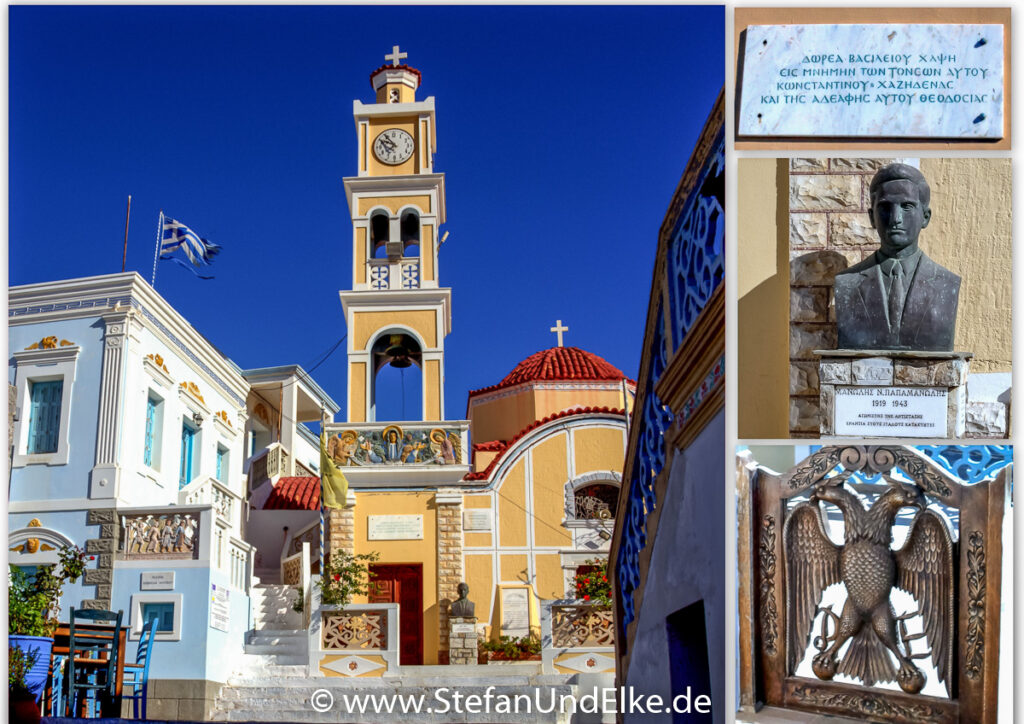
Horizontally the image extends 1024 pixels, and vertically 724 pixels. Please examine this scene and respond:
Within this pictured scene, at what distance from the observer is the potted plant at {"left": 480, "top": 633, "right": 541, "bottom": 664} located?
38.8 feet

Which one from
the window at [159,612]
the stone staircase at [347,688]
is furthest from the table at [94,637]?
the stone staircase at [347,688]

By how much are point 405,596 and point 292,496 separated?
16.1 feet

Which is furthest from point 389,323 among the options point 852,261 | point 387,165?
point 852,261

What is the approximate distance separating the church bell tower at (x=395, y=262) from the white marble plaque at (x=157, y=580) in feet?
11.8

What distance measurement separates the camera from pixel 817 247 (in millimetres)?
4785

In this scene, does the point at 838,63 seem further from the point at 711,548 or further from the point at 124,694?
the point at 124,694

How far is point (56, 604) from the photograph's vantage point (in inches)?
313

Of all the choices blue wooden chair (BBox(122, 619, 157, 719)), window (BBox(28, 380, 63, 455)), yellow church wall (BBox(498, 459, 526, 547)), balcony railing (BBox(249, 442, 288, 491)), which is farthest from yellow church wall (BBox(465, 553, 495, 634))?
window (BBox(28, 380, 63, 455))

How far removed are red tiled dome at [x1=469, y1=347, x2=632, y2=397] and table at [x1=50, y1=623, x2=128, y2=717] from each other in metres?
9.39

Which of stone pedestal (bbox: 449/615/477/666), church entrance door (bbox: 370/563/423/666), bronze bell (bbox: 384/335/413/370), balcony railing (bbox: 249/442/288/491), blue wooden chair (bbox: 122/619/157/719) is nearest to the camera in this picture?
blue wooden chair (bbox: 122/619/157/719)

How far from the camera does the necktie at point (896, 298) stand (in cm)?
454

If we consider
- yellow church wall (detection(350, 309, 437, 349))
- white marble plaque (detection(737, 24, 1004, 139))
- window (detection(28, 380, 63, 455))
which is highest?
yellow church wall (detection(350, 309, 437, 349))

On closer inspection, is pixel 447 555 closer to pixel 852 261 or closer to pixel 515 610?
pixel 515 610

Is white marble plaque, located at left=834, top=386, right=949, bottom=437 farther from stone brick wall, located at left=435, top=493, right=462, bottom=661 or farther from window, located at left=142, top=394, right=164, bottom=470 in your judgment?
stone brick wall, located at left=435, top=493, right=462, bottom=661
